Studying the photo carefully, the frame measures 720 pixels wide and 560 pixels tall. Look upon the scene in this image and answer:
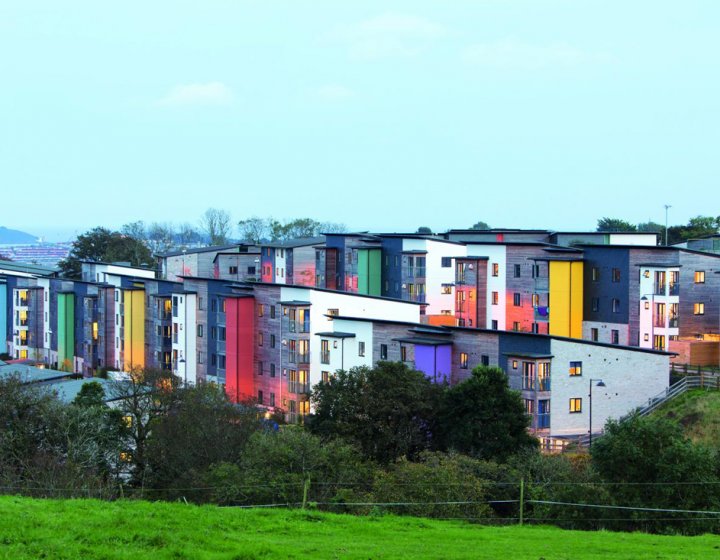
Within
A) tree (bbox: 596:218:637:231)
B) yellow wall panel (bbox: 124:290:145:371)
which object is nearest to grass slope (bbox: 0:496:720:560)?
yellow wall panel (bbox: 124:290:145:371)

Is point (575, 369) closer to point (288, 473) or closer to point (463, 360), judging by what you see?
point (463, 360)

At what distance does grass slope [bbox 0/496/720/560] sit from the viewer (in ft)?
64.5

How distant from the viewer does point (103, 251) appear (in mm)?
134375

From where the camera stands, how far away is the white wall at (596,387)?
47531 millimetres

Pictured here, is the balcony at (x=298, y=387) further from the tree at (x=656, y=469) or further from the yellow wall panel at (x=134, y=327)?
the tree at (x=656, y=469)

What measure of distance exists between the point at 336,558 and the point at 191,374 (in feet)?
174

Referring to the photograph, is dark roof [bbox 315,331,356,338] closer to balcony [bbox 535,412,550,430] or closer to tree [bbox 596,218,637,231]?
balcony [bbox 535,412,550,430]

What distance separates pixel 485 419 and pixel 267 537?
68.1ft

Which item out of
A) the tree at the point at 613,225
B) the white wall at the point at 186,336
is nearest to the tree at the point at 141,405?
the white wall at the point at 186,336

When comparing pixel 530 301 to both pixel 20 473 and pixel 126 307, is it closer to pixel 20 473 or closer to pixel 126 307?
pixel 126 307

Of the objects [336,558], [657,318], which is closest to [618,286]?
[657,318]

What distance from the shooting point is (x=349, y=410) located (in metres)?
43.7

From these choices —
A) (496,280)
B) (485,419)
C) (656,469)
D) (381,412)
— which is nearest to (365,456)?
(381,412)

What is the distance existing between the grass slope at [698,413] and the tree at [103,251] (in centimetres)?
9124
